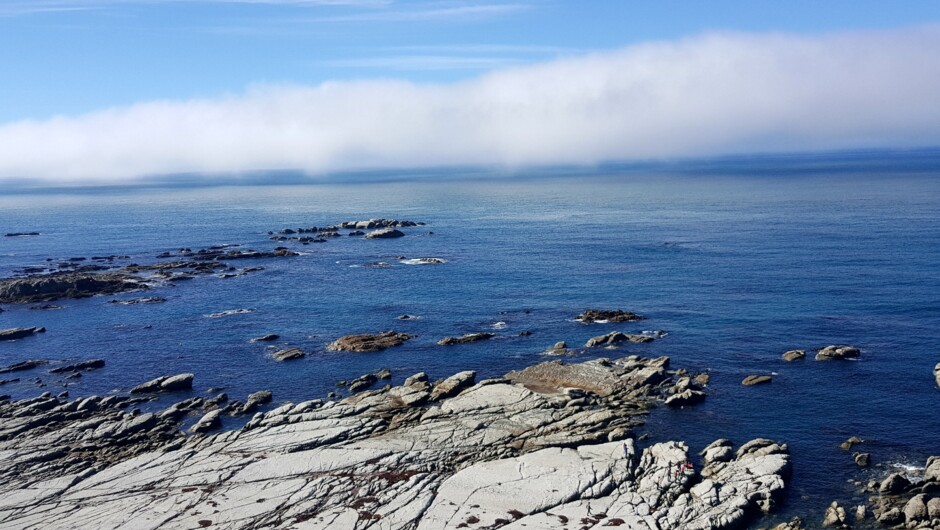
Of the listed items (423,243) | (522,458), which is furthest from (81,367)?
(423,243)

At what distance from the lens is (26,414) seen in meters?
76.3

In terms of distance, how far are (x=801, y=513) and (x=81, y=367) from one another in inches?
3277

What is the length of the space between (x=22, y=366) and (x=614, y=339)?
76.0 m

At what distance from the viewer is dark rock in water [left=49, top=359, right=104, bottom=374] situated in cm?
9241

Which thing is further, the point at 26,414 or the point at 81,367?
the point at 81,367

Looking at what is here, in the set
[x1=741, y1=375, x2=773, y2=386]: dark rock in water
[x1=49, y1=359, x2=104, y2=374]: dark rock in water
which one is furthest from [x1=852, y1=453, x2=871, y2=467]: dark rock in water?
[x1=49, y1=359, x2=104, y2=374]: dark rock in water

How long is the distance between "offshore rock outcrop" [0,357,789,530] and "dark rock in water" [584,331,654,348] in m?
15.8

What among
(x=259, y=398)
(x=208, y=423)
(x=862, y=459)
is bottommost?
Result: (x=862, y=459)

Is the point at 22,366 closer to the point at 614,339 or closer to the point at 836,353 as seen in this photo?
the point at 614,339

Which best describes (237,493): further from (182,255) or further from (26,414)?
(182,255)

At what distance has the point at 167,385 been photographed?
84.4 meters

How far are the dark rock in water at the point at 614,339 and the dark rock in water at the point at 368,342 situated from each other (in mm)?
25310

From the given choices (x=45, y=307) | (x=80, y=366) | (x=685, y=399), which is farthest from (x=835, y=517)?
(x=45, y=307)

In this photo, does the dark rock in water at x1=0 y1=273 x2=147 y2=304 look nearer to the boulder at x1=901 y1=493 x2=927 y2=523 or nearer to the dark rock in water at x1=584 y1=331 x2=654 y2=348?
the dark rock in water at x1=584 y1=331 x2=654 y2=348
